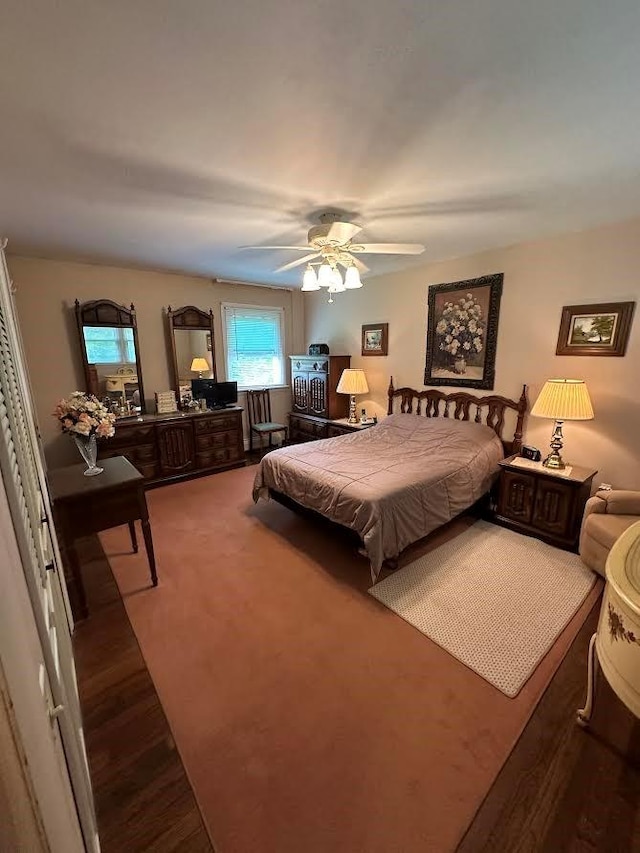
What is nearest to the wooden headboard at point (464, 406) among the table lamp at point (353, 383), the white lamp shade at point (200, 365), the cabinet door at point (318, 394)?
the table lamp at point (353, 383)

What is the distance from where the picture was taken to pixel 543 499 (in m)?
2.84

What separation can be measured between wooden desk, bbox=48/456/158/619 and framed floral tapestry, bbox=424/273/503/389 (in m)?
3.16

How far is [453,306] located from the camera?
12.0 feet

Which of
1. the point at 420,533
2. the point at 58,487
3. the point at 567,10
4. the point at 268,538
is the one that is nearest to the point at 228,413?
the point at 268,538

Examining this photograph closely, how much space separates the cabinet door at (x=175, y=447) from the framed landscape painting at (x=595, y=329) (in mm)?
4005

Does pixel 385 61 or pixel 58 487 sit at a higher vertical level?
pixel 385 61

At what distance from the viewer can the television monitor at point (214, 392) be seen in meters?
4.60

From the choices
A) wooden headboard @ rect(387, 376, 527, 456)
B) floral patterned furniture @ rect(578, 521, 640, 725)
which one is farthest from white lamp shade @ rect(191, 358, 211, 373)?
floral patterned furniture @ rect(578, 521, 640, 725)

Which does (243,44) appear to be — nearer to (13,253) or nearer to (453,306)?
(453,306)

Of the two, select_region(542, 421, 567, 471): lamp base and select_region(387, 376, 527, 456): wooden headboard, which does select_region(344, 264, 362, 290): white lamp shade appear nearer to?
select_region(387, 376, 527, 456): wooden headboard

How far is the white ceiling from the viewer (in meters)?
1.01

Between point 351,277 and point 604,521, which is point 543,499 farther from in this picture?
point 351,277

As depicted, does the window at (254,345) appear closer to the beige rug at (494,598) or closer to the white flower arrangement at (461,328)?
the white flower arrangement at (461,328)

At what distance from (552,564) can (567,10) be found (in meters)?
2.90
